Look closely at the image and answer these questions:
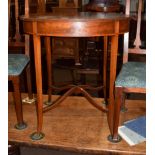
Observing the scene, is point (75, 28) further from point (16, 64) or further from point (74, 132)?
point (74, 132)

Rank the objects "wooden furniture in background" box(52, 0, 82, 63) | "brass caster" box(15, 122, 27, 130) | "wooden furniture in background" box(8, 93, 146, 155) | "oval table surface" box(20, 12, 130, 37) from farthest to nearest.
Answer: "wooden furniture in background" box(52, 0, 82, 63) → "brass caster" box(15, 122, 27, 130) → "wooden furniture in background" box(8, 93, 146, 155) → "oval table surface" box(20, 12, 130, 37)

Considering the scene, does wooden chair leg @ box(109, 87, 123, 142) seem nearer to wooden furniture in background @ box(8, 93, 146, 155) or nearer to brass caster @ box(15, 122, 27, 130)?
wooden furniture in background @ box(8, 93, 146, 155)

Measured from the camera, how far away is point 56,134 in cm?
167

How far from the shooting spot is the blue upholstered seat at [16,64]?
158 centimetres

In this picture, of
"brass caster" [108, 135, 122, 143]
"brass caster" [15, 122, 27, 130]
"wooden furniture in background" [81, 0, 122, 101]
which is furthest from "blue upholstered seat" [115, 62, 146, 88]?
"wooden furniture in background" [81, 0, 122, 101]

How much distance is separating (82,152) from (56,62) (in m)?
2.54

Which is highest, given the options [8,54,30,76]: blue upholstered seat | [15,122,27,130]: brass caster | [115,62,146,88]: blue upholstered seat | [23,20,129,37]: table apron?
[23,20,129,37]: table apron

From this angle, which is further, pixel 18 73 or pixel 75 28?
pixel 18 73

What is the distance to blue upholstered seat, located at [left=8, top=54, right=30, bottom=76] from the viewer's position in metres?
1.58

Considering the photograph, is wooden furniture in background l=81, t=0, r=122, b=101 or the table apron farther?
wooden furniture in background l=81, t=0, r=122, b=101

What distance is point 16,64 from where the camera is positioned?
1652 mm

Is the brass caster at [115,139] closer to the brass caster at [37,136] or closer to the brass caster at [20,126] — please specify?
the brass caster at [37,136]

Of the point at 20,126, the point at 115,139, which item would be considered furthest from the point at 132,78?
the point at 20,126

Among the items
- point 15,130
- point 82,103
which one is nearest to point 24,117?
point 15,130
